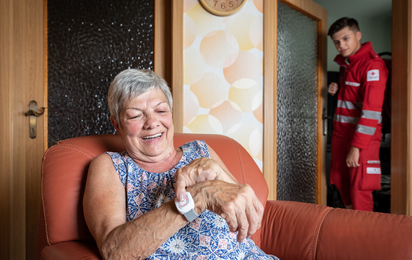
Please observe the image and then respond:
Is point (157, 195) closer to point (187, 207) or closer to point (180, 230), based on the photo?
point (180, 230)


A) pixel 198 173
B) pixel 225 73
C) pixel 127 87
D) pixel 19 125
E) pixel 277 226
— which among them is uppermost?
pixel 225 73

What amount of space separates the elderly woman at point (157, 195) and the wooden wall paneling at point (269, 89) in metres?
0.98

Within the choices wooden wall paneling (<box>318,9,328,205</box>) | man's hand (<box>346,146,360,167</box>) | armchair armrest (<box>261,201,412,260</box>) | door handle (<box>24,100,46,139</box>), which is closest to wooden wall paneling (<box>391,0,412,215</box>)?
man's hand (<box>346,146,360,167</box>)

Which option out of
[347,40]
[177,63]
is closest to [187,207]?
[177,63]

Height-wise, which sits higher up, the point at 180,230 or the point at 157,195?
the point at 157,195

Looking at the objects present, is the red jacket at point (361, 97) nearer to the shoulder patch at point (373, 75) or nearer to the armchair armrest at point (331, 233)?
the shoulder patch at point (373, 75)

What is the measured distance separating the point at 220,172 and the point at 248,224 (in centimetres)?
20

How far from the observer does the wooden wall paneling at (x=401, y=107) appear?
221 centimetres

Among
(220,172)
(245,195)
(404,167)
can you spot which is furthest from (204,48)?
(404,167)

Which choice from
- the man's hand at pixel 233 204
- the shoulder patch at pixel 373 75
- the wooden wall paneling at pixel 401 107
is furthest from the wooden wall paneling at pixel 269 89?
the man's hand at pixel 233 204

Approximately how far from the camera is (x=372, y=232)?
1100 mm

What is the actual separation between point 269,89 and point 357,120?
898 millimetres

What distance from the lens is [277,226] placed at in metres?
1.34

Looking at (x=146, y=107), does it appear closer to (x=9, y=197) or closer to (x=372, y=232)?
(x=372, y=232)
